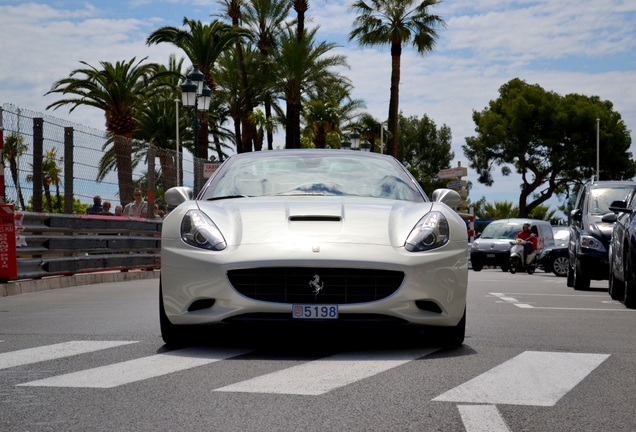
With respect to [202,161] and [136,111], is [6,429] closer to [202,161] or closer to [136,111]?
[202,161]

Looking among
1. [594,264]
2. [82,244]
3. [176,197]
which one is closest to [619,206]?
[594,264]

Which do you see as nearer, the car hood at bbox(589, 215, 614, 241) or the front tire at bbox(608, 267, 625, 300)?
the front tire at bbox(608, 267, 625, 300)

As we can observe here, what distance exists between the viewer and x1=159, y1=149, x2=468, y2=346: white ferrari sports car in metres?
6.54

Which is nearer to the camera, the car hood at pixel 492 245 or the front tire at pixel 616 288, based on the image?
the front tire at pixel 616 288

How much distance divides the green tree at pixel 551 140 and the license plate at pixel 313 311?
66.5 m

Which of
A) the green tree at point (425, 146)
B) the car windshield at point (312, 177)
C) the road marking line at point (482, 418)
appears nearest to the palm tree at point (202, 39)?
the car windshield at point (312, 177)

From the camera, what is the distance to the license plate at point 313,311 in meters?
6.54

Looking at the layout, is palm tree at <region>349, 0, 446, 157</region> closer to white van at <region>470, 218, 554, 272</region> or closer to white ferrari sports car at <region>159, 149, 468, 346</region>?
white van at <region>470, 218, 554, 272</region>

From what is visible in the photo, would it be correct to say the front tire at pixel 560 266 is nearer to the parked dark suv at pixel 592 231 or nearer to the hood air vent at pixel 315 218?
the parked dark suv at pixel 592 231

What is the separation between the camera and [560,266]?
2761cm

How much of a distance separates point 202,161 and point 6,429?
23.0 meters

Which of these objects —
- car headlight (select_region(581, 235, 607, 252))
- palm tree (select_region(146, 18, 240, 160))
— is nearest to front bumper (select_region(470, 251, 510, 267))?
palm tree (select_region(146, 18, 240, 160))

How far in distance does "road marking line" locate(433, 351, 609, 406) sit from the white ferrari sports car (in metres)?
0.70

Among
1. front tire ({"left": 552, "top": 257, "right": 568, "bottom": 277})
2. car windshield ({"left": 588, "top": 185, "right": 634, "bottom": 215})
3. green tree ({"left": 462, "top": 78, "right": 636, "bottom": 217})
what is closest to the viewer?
car windshield ({"left": 588, "top": 185, "right": 634, "bottom": 215})
